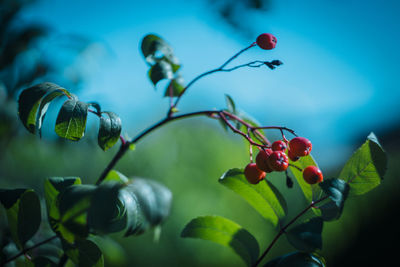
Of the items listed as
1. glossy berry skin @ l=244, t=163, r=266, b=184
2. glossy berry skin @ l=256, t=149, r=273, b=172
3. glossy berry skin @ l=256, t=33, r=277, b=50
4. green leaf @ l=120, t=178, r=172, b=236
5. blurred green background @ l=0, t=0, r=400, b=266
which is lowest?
blurred green background @ l=0, t=0, r=400, b=266

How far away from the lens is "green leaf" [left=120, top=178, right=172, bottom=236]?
443 mm

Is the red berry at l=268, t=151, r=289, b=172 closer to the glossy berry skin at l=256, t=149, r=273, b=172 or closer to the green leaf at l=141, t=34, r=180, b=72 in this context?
the glossy berry skin at l=256, t=149, r=273, b=172

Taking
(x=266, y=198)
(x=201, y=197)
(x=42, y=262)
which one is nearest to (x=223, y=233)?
(x=266, y=198)

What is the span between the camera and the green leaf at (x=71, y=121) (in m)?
0.46

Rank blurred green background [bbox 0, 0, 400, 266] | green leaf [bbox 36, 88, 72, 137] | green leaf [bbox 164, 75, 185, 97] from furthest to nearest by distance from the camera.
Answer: blurred green background [bbox 0, 0, 400, 266] → green leaf [bbox 164, 75, 185, 97] → green leaf [bbox 36, 88, 72, 137]

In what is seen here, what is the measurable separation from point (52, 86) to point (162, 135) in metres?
2.88

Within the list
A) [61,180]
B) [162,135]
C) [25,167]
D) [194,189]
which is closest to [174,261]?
[194,189]

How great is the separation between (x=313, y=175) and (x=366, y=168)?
0.30ft

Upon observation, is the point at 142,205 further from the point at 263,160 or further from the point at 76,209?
the point at 263,160

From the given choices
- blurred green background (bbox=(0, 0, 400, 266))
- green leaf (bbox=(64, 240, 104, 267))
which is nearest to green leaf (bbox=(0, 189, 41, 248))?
green leaf (bbox=(64, 240, 104, 267))

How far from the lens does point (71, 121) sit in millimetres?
462

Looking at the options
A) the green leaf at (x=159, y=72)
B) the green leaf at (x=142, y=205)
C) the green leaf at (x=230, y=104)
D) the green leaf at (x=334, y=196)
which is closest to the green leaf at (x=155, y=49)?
the green leaf at (x=159, y=72)

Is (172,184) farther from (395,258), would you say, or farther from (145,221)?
(145,221)

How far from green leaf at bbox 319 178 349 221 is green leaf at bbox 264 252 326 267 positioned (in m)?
0.07
